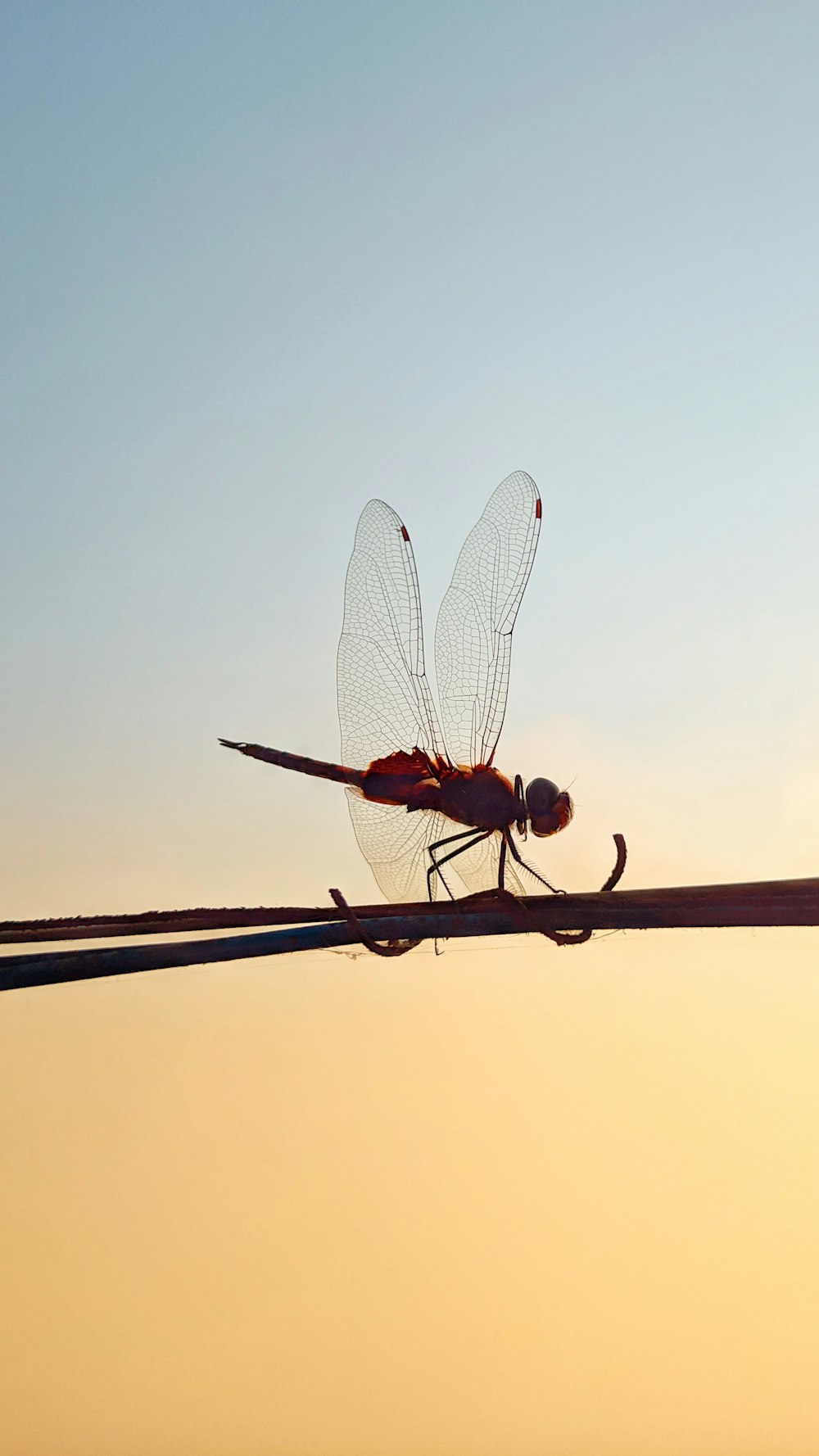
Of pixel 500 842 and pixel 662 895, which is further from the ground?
pixel 500 842

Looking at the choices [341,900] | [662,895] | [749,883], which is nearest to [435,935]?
[341,900]

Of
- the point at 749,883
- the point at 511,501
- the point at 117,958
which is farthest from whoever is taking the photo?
the point at 511,501

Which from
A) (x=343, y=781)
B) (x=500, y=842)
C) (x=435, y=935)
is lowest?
(x=435, y=935)

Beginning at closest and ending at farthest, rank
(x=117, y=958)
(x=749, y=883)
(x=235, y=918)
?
(x=749, y=883)
(x=117, y=958)
(x=235, y=918)

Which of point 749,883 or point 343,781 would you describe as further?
point 343,781

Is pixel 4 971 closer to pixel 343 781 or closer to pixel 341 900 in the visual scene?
pixel 341 900

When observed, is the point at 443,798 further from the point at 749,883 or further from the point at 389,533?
the point at 749,883
